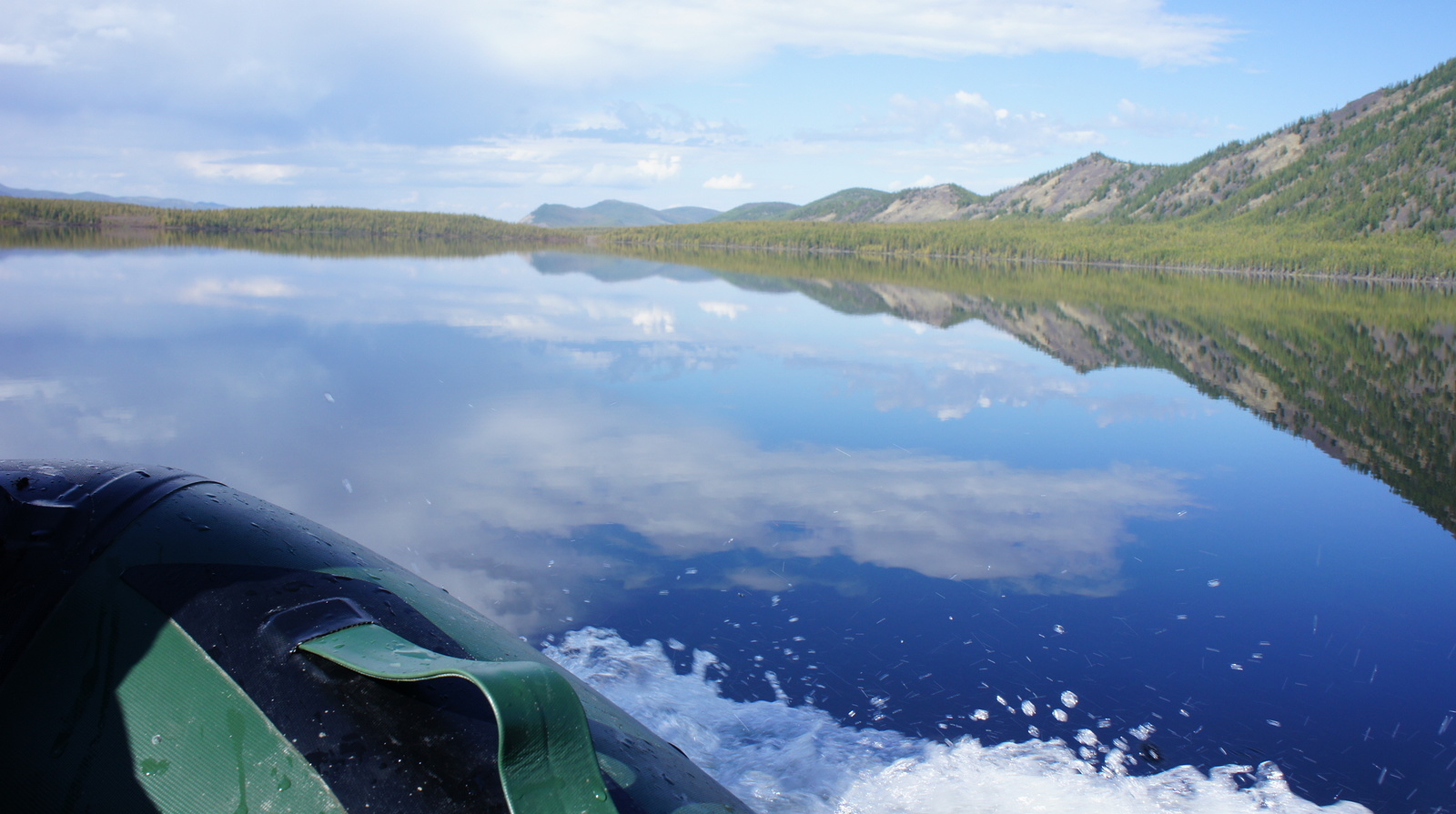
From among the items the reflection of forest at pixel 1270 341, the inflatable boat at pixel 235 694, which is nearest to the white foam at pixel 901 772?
the inflatable boat at pixel 235 694

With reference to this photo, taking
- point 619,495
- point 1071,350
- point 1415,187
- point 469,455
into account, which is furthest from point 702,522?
point 1415,187

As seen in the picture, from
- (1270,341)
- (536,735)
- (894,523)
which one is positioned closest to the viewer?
(536,735)

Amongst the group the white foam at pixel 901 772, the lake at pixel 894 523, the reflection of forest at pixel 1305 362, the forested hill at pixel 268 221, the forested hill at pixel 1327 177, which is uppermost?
the forested hill at pixel 1327 177

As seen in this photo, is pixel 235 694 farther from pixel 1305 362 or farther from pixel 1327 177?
pixel 1327 177

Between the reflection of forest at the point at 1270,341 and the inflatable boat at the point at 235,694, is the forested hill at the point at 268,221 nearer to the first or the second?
the reflection of forest at the point at 1270,341

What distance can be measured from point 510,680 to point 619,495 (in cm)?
460

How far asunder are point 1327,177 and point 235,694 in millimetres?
119986

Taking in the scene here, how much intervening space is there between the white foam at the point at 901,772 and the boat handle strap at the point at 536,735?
170cm

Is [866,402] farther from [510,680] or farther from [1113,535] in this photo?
[510,680]

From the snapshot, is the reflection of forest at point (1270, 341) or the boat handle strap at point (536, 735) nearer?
the boat handle strap at point (536, 735)

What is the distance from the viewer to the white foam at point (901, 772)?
9.55ft

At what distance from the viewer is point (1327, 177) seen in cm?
9794

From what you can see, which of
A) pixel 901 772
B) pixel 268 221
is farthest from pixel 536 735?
pixel 268 221

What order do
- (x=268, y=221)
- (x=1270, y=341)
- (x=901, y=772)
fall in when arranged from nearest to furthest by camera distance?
1. (x=901, y=772)
2. (x=1270, y=341)
3. (x=268, y=221)
